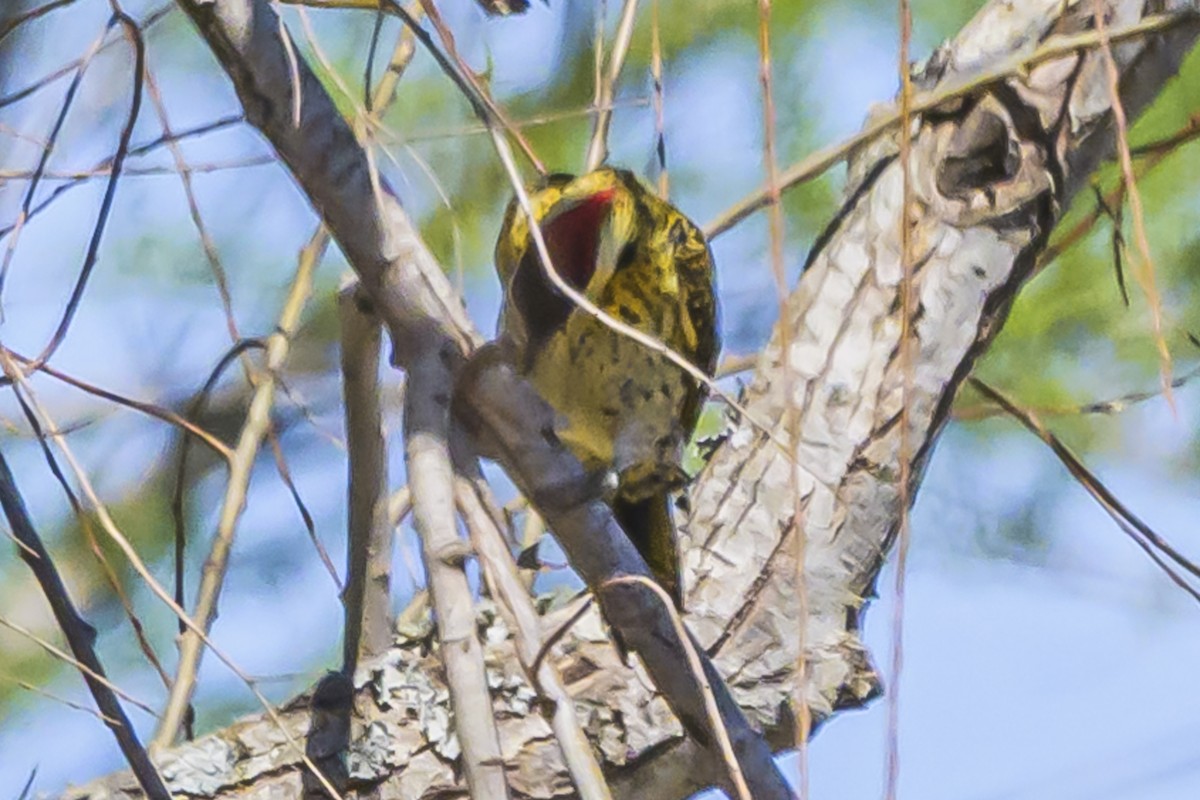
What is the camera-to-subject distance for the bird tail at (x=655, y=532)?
1.81 m

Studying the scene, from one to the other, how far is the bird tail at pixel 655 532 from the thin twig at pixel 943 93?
0.33 m

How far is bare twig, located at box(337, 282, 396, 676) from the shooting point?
1.40 meters

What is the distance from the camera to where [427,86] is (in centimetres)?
257

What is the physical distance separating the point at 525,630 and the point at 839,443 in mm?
1020

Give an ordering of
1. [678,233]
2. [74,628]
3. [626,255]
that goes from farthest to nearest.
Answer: [678,233], [626,255], [74,628]

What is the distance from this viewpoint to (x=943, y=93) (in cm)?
171

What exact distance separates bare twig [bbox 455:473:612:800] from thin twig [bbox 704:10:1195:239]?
1.89 ft

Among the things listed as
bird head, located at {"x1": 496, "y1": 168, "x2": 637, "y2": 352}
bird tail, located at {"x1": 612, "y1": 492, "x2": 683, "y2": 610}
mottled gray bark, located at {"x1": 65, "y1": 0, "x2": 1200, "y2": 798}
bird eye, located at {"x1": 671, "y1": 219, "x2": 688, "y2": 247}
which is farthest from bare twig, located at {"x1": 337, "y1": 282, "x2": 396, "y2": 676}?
bird eye, located at {"x1": 671, "y1": 219, "x2": 688, "y2": 247}

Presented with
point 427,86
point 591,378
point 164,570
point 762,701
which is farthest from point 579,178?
point 164,570

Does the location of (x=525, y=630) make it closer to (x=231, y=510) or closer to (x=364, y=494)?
(x=364, y=494)

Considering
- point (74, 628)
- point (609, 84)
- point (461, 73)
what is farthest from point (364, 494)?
point (461, 73)

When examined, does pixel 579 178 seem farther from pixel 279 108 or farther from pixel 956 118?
pixel 279 108

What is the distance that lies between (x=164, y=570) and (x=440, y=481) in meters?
1.74

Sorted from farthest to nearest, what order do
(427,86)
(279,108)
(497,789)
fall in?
1. (427,86)
2. (279,108)
3. (497,789)
